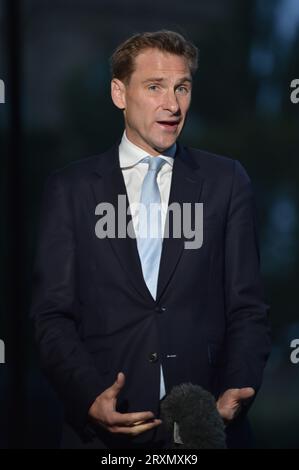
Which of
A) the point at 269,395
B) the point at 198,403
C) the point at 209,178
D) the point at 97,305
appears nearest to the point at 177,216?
the point at 209,178

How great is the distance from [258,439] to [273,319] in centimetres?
44

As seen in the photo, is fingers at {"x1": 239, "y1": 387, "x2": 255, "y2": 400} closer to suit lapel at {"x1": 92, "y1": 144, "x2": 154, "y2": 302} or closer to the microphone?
the microphone

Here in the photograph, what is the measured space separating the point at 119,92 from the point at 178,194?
374 millimetres

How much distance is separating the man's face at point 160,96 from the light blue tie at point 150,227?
72 mm

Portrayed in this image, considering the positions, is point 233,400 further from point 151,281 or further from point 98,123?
point 98,123

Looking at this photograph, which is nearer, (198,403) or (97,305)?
(198,403)

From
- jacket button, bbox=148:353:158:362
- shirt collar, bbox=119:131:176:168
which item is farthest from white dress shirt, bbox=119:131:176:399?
jacket button, bbox=148:353:158:362

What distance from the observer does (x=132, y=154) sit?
2.83 m

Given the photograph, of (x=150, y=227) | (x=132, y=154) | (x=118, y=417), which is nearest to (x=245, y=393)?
(x=118, y=417)

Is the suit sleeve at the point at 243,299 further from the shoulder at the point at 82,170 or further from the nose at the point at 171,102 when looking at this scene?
the shoulder at the point at 82,170

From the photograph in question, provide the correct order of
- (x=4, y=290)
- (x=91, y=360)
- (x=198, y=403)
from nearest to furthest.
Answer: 1. (x=198, y=403)
2. (x=91, y=360)
3. (x=4, y=290)

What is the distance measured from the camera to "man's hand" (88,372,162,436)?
2449mm

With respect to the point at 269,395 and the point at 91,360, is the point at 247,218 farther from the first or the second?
the point at 269,395

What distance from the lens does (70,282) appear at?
107 inches
